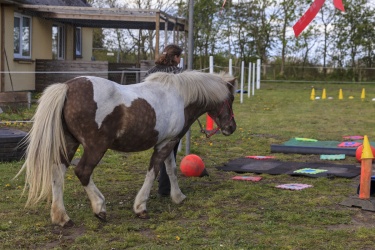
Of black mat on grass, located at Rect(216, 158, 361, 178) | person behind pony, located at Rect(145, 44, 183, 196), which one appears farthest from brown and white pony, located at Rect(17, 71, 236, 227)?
black mat on grass, located at Rect(216, 158, 361, 178)

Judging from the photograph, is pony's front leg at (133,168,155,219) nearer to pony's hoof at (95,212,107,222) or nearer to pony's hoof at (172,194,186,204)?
pony's hoof at (95,212,107,222)

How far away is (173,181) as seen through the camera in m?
6.16

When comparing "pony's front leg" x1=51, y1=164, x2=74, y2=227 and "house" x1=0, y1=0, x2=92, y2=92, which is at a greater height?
→ "house" x1=0, y1=0, x2=92, y2=92

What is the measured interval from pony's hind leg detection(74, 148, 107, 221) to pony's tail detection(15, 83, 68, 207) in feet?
0.72

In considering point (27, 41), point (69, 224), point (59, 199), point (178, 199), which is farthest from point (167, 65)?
point (27, 41)

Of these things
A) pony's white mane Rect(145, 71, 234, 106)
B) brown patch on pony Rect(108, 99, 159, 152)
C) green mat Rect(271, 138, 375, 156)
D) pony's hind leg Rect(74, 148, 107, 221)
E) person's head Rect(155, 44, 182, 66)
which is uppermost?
person's head Rect(155, 44, 182, 66)

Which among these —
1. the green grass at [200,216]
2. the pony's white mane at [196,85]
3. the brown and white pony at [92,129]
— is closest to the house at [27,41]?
the green grass at [200,216]

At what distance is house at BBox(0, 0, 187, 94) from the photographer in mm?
17344

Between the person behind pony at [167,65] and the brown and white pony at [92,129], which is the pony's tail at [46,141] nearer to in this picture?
the brown and white pony at [92,129]

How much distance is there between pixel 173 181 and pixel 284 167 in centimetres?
255

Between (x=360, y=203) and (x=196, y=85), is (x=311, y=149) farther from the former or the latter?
(x=196, y=85)

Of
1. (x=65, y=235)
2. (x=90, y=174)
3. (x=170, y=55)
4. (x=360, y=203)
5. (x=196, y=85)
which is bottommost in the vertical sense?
(x=65, y=235)

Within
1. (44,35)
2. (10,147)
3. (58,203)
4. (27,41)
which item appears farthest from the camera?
(44,35)

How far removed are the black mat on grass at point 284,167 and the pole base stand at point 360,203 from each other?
5.10 feet
